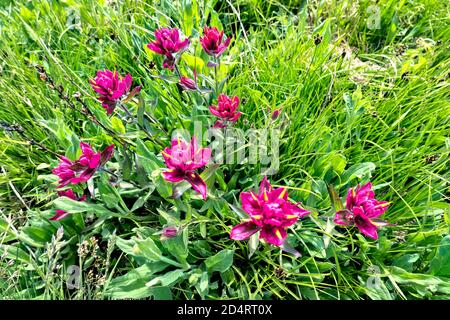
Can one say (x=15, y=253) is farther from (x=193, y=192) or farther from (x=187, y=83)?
(x=187, y=83)

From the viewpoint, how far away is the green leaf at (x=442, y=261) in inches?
55.8

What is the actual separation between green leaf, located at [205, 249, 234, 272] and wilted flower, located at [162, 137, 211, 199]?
0.97 ft

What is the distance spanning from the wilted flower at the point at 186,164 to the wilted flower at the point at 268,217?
5.2 inches

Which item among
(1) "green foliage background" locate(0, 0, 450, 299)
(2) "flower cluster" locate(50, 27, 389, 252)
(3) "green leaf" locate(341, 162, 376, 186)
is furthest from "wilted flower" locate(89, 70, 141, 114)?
(3) "green leaf" locate(341, 162, 376, 186)

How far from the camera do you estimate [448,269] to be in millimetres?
1423

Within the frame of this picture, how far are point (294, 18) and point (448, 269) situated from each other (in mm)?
1334

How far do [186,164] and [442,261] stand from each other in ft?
2.91

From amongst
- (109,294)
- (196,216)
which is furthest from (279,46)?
(109,294)

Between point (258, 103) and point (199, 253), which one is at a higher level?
point (258, 103)

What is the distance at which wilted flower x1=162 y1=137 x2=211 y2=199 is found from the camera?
1.15 meters

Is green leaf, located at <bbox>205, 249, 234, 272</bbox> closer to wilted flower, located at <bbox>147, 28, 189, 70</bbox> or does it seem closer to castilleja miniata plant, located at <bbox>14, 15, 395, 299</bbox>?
castilleja miniata plant, located at <bbox>14, 15, 395, 299</bbox>

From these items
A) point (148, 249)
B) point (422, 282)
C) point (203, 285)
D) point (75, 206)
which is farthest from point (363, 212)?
point (75, 206)
